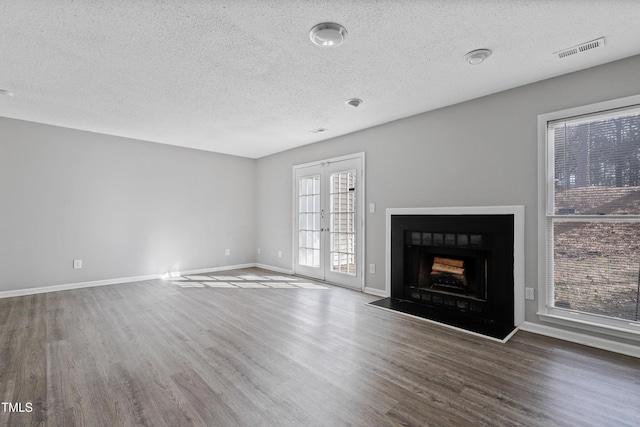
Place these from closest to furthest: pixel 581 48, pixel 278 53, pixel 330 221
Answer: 1. pixel 581 48
2. pixel 278 53
3. pixel 330 221

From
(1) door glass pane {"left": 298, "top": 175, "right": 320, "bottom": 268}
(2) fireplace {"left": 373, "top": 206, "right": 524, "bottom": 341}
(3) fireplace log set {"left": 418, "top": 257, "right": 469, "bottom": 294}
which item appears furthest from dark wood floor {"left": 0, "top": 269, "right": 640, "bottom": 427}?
(1) door glass pane {"left": 298, "top": 175, "right": 320, "bottom": 268}

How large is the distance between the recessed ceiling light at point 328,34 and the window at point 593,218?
2.15 meters

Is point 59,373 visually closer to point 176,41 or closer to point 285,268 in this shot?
point 176,41

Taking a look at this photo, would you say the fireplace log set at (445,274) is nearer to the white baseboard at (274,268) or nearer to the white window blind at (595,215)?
the white window blind at (595,215)

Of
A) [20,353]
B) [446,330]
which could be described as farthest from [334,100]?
[20,353]

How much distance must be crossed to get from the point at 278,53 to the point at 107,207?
13.5 feet

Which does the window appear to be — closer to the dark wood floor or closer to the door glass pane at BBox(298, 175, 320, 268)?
the dark wood floor

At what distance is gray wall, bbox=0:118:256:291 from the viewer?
4.13 m

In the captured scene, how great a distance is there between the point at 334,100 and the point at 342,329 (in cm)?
250

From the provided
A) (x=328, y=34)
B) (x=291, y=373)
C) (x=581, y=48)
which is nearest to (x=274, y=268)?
(x=291, y=373)

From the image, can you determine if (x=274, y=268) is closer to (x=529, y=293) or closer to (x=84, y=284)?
(x=84, y=284)

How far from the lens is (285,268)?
5965 millimetres

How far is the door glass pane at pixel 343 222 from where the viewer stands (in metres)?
4.68

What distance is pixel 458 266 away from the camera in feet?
11.6
